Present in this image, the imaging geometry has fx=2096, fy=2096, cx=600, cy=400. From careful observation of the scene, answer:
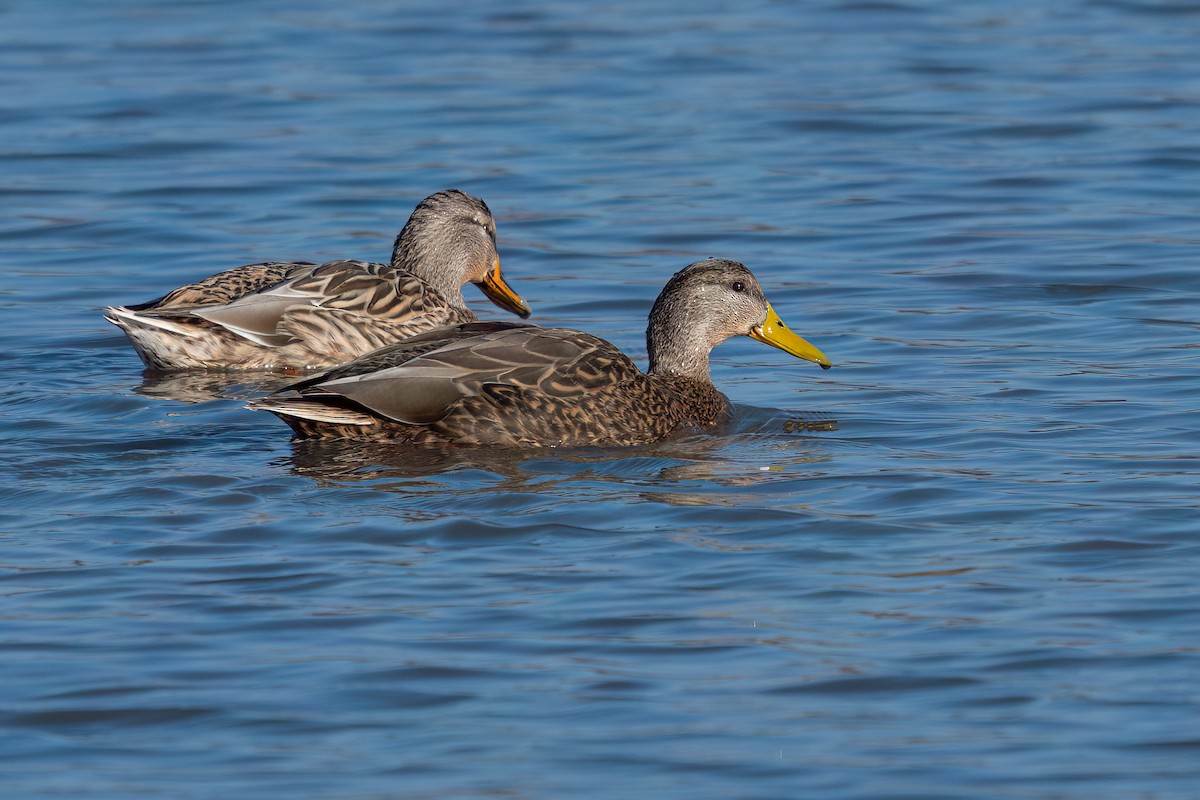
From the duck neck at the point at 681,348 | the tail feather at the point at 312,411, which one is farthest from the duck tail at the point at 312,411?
the duck neck at the point at 681,348

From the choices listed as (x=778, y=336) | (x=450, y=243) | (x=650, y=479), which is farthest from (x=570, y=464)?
(x=450, y=243)

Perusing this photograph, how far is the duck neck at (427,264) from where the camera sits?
11.7 m

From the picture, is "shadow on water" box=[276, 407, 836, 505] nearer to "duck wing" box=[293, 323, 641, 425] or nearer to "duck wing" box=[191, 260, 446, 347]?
"duck wing" box=[293, 323, 641, 425]

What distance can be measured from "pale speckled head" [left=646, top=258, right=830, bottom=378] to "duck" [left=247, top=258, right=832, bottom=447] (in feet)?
1.02

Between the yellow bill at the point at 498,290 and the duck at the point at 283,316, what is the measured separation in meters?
0.47

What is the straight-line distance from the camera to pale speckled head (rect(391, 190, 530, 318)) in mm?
11648

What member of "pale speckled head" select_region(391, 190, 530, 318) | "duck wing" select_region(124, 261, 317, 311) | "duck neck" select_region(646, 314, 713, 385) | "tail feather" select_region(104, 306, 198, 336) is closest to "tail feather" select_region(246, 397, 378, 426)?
"duck neck" select_region(646, 314, 713, 385)

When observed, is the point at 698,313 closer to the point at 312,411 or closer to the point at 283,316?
the point at 312,411

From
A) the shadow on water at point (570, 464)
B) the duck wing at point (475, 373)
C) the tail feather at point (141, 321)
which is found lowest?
the shadow on water at point (570, 464)

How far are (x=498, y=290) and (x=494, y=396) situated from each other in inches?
129

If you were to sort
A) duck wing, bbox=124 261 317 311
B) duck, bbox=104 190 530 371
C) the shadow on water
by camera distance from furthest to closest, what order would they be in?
duck wing, bbox=124 261 317 311 < duck, bbox=104 190 530 371 < the shadow on water

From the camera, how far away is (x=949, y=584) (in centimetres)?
669

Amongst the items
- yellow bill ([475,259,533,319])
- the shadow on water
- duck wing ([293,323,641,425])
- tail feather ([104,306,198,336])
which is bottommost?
the shadow on water

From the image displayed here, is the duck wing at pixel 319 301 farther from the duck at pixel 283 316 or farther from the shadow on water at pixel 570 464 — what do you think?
the shadow on water at pixel 570 464
